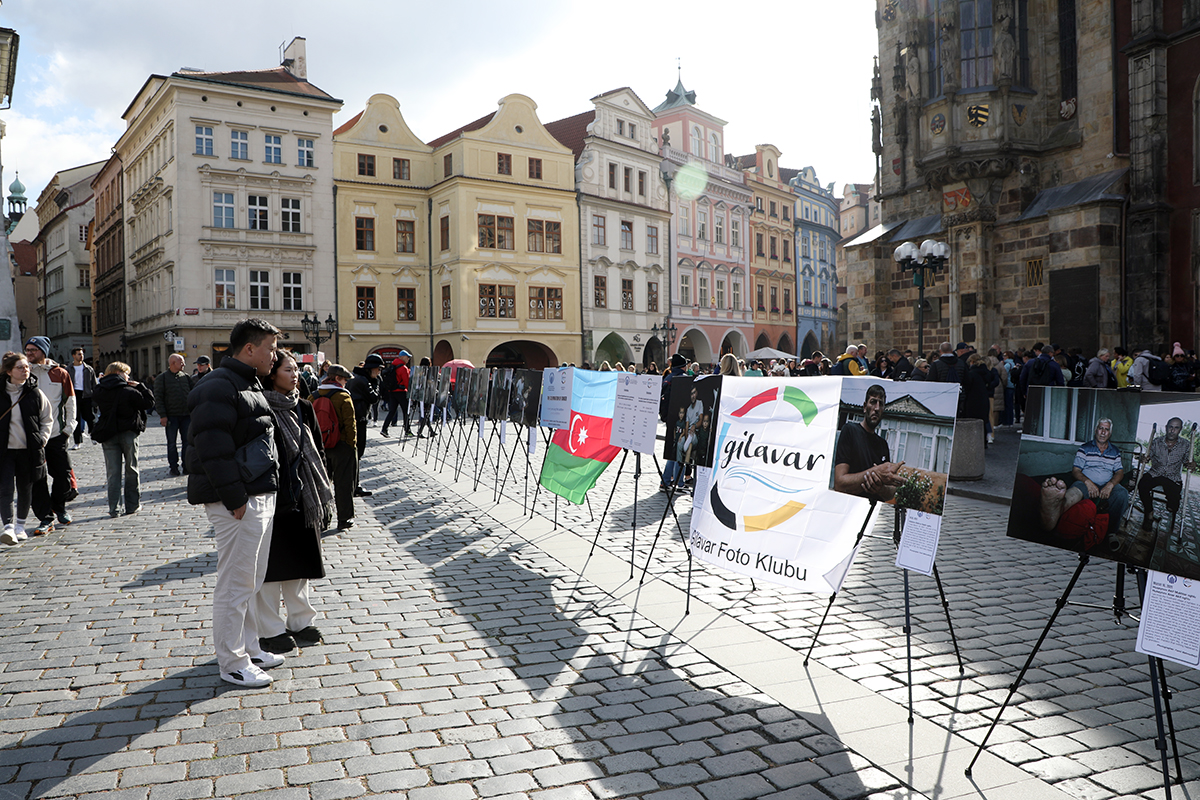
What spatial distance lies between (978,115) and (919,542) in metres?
19.8

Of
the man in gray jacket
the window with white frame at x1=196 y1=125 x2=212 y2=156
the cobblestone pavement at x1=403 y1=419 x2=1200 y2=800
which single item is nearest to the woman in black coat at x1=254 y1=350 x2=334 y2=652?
the cobblestone pavement at x1=403 y1=419 x2=1200 y2=800

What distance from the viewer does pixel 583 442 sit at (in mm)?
8750

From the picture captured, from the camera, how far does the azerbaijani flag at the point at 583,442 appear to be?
8414mm

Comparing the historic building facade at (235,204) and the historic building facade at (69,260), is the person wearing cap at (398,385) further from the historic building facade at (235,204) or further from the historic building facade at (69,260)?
the historic building facade at (69,260)

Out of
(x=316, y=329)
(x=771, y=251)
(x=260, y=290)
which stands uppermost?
(x=771, y=251)

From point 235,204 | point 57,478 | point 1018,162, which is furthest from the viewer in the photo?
point 235,204

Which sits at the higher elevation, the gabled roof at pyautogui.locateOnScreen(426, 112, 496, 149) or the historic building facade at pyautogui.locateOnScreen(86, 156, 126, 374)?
the gabled roof at pyautogui.locateOnScreen(426, 112, 496, 149)

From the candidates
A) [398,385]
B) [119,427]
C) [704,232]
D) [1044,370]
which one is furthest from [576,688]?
[704,232]

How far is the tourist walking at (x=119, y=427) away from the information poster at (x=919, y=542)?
28.2 ft

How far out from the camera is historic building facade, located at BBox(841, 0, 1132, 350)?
19203mm

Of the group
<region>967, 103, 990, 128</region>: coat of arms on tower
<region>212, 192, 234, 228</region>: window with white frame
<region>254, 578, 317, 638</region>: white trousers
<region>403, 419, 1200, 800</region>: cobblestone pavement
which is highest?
<region>212, 192, 234, 228</region>: window with white frame

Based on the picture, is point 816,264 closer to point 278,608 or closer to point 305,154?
point 305,154

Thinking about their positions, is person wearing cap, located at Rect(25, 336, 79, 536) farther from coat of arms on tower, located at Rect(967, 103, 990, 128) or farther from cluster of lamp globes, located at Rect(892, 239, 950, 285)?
coat of arms on tower, located at Rect(967, 103, 990, 128)

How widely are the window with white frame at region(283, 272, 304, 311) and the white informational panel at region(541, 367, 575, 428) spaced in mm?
31727
